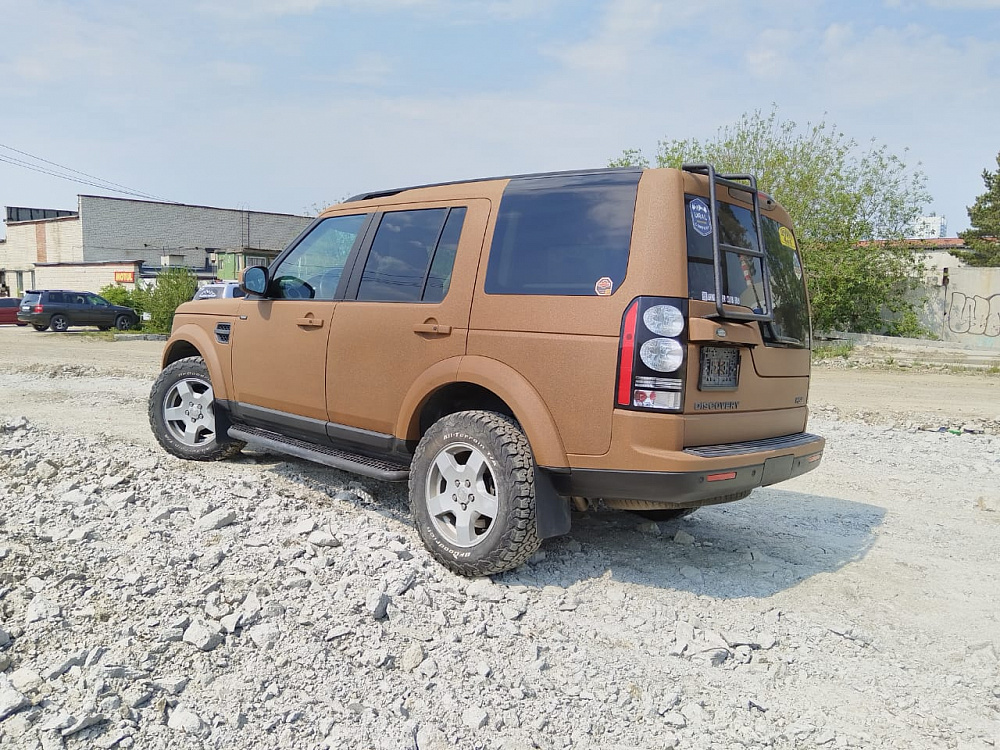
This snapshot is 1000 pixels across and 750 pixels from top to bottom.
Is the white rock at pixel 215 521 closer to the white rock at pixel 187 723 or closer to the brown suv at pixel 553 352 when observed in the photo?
the brown suv at pixel 553 352

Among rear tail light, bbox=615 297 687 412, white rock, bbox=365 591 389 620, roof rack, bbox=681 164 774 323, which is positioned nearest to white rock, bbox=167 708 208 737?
white rock, bbox=365 591 389 620

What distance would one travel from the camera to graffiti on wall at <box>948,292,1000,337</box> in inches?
811

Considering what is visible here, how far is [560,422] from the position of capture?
3781mm

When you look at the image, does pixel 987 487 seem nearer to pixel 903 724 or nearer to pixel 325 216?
pixel 903 724

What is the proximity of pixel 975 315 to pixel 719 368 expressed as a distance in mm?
20676

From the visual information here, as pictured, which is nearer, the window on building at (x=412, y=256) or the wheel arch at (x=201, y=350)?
the window on building at (x=412, y=256)

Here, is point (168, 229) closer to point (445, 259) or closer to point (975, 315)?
point (975, 315)

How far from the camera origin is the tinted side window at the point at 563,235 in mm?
3785

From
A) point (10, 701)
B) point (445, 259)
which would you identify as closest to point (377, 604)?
point (10, 701)

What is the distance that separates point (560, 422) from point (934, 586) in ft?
8.08

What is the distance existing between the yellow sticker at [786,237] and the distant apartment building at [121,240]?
43.0 m

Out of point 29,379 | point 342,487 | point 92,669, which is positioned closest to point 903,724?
point 92,669

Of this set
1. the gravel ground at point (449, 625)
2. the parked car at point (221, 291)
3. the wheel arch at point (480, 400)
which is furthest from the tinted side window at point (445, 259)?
the parked car at point (221, 291)

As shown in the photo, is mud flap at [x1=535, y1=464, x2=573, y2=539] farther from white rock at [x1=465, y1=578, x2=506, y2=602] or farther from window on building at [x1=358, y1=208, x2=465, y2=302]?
window on building at [x1=358, y1=208, x2=465, y2=302]
